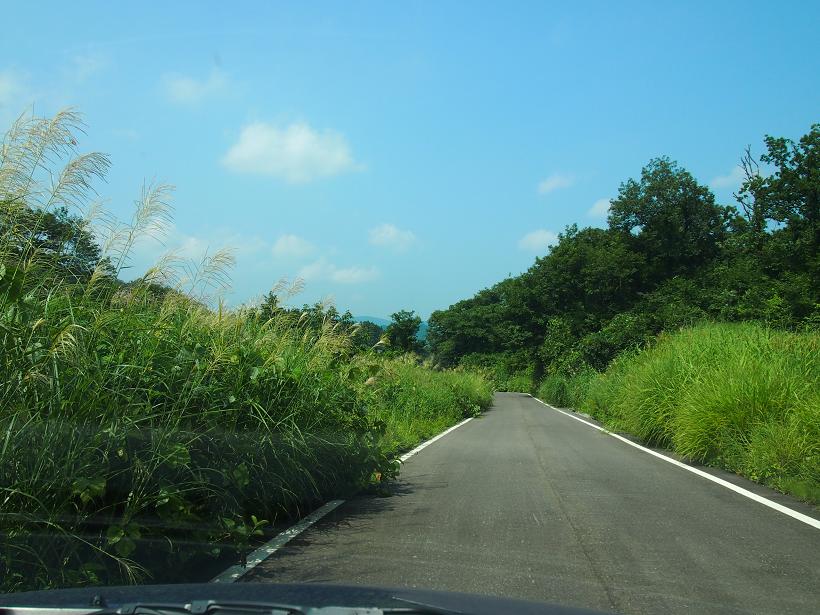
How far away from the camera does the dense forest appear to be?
115 ft

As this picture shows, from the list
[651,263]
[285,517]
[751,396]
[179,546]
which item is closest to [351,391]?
[285,517]

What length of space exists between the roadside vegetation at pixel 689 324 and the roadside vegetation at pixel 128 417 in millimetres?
6365

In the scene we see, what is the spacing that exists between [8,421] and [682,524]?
613 cm

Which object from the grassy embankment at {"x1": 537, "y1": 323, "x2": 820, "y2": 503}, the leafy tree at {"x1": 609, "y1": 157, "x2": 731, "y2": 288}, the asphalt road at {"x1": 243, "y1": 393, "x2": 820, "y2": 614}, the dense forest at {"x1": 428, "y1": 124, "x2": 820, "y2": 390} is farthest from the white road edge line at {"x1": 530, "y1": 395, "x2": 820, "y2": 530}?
the leafy tree at {"x1": 609, "y1": 157, "x2": 731, "y2": 288}

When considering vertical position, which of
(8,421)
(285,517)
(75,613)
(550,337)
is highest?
(550,337)

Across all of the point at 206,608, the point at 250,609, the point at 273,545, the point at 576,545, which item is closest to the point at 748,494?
the point at 576,545

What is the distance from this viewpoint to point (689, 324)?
33.0 metres

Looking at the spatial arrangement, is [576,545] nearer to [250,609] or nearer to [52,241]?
[250,609]

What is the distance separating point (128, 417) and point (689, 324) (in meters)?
31.6

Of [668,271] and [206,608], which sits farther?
[668,271]

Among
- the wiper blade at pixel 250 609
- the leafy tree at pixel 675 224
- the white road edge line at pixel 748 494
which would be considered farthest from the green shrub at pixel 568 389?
the wiper blade at pixel 250 609

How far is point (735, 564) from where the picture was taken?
5707 mm

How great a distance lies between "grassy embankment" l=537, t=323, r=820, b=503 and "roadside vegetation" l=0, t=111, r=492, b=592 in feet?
20.5

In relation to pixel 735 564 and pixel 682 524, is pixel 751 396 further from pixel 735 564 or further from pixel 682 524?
pixel 735 564
